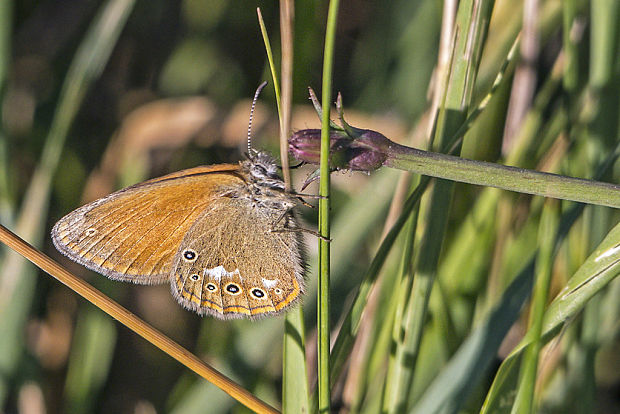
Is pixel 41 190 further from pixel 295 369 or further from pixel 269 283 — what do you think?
pixel 295 369

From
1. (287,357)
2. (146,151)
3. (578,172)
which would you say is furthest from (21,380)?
(578,172)

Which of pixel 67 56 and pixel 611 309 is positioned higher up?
pixel 67 56

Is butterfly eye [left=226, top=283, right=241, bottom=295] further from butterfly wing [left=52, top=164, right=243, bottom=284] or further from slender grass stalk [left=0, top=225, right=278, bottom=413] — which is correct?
slender grass stalk [left=0, top=225, right=278, bottom=413]

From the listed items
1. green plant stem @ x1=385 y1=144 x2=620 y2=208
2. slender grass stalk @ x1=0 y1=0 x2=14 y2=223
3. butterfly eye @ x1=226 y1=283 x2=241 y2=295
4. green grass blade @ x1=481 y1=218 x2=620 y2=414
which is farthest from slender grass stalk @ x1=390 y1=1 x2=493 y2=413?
slender grass stalk @ x1=0 y1=0 x2=14 y2=223

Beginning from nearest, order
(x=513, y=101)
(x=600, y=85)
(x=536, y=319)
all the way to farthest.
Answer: (x=536, y=319) < (x=600, y=85) < (x=513, y=101)

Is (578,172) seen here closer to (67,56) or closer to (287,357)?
(287,357)

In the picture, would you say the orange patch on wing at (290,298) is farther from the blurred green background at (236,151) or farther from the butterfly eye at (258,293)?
the blurred green background at (236,151)

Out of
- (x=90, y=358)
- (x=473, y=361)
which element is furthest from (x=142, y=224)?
(x=473, y=361)
